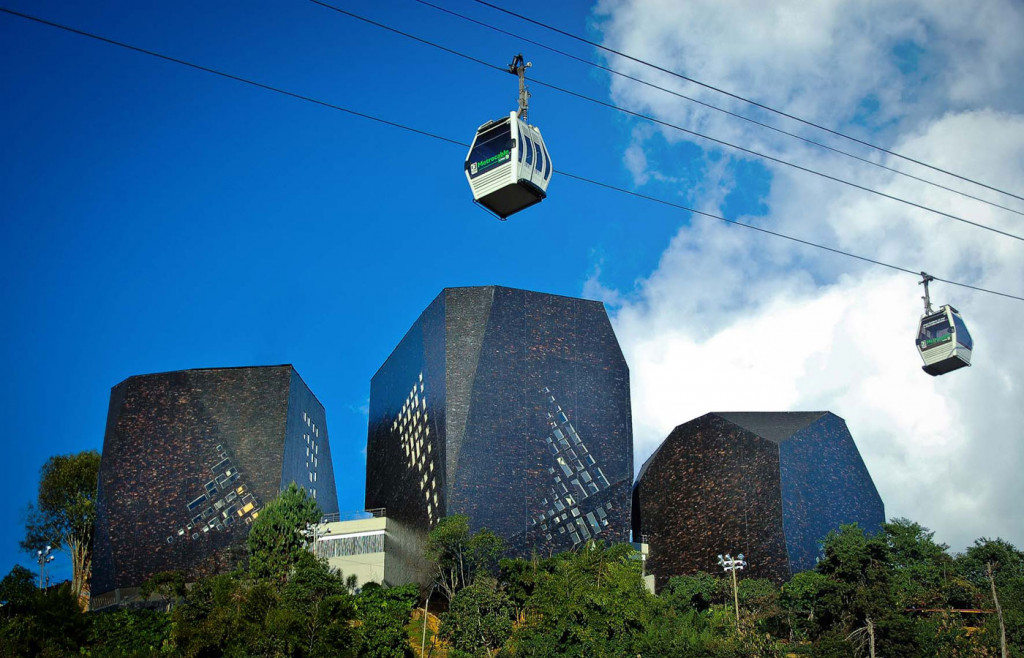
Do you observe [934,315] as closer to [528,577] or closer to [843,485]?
[528,577]

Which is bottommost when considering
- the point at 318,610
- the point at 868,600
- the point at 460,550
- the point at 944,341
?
the point at 318,610

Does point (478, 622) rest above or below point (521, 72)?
below

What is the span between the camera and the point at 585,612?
1463 inches

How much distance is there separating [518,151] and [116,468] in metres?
40.8

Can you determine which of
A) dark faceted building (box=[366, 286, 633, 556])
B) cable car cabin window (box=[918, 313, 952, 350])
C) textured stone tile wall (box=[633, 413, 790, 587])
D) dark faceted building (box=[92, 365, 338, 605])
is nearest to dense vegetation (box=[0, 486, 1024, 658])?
dark faceted building (box=[92, 365, 338, 605])

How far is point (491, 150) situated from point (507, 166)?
95 cm

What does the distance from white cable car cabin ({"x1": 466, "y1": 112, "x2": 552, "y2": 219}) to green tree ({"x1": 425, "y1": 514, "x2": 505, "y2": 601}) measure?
28.9 metres

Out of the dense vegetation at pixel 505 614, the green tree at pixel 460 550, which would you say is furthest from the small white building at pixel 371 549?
the dense vegetation at pixel 505 614

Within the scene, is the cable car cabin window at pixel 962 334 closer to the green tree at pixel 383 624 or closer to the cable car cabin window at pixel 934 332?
the cable car cabin window at pixel 934 332

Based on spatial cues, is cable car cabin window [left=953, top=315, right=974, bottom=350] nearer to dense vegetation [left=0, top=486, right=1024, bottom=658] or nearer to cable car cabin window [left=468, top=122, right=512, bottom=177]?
dense vegetation [left=0, top=486, right=1024, bottom=658]

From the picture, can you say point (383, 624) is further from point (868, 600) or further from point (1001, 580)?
point (1001, 580)

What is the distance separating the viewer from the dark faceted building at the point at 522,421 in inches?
2084

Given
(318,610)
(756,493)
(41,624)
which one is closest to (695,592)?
(756,493)

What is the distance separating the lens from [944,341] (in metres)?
34.1
